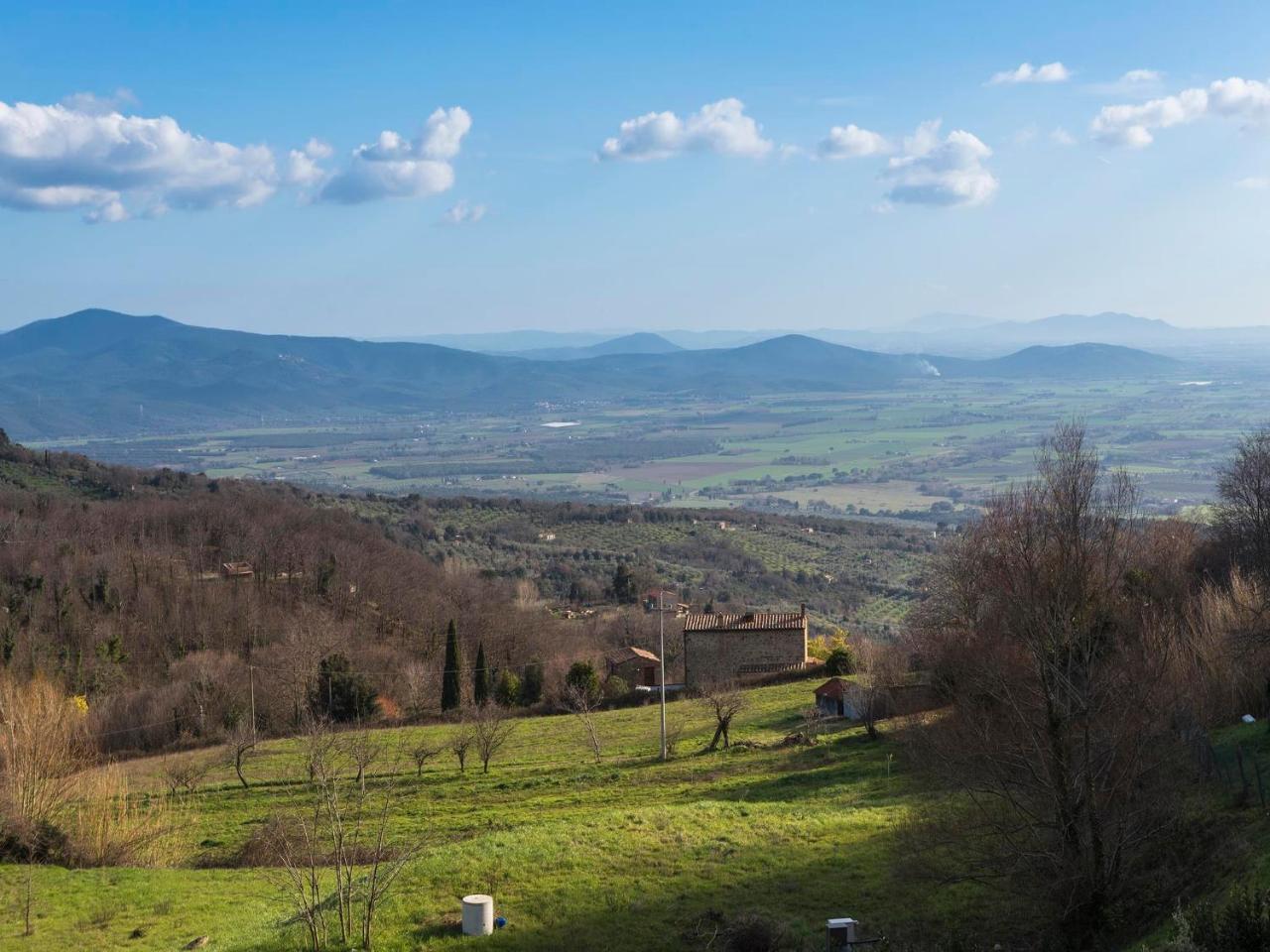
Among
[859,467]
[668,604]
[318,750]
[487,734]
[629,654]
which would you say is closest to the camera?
[318,750]

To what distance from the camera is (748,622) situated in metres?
46.8

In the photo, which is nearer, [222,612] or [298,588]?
[222,612]

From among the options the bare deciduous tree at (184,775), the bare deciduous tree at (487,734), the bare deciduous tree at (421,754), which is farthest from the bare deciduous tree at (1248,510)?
the bare deciduous tree at (184,775)

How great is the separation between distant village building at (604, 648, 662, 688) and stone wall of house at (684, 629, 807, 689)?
1627mm

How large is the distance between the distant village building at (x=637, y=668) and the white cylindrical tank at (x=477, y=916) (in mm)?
30237

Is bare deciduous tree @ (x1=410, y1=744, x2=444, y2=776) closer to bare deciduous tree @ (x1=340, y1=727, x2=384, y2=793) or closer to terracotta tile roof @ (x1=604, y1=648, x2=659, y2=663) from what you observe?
bare deciduous tree @ (x1=340, y1=727, x2=384, y2=793)

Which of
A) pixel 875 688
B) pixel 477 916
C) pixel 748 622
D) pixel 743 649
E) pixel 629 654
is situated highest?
pixel 477 916

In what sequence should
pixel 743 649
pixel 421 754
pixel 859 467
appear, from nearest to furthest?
1. pixel 421 754
2. pixel 743 649
3. pixel 859 467

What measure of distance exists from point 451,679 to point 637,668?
7.89 m

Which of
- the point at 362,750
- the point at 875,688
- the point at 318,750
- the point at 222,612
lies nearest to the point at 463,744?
the point at 362,750

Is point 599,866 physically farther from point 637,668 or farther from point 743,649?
point 637,668

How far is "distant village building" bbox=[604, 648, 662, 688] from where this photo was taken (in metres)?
46.4

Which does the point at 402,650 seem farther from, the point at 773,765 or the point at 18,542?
the point at 773,765

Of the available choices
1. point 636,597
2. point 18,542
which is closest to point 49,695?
point 18,542
